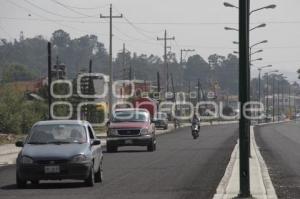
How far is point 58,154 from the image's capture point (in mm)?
20031

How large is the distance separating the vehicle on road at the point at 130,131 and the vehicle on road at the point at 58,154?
63.9 ft

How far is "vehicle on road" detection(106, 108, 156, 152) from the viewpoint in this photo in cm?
4112

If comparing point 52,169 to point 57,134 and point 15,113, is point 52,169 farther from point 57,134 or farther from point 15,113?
point 15,113

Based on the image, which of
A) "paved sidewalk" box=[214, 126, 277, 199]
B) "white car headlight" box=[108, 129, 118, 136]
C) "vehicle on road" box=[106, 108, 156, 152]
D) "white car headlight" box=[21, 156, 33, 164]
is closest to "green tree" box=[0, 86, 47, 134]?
"vehicle on road" box=[106, 108, 156, 152]

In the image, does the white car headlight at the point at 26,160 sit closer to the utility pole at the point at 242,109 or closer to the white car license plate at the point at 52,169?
the white car license plate at the point at 52,169

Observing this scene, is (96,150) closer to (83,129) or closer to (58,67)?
(83,129)

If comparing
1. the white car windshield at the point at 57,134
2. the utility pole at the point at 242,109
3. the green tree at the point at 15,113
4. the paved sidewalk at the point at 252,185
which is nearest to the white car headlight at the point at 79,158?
the white car windshield at the point at 57,134

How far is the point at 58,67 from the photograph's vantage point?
8556 centimetres

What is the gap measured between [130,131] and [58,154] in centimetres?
2119

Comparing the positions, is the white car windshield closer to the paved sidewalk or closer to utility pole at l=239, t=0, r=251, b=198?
the paved sidewalk

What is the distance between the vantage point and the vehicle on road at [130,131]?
4112 centimetres

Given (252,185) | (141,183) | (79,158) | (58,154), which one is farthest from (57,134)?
(252,185)

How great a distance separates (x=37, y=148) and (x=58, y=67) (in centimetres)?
6561

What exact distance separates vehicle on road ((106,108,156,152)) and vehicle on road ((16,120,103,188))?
63.9 feet
